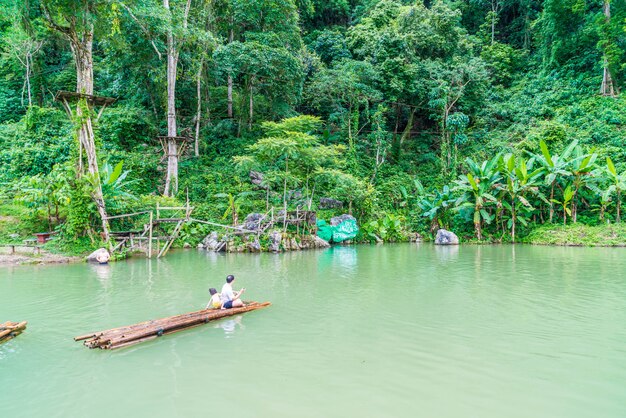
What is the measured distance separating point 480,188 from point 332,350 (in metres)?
16.3

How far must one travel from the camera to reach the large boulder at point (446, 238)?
64.6 ft

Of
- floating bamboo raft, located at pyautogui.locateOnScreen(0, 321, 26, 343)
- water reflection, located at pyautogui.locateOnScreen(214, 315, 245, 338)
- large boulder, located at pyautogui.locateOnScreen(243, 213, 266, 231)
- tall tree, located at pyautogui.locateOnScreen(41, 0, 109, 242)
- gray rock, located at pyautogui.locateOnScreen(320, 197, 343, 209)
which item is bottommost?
water reflection, located at pyautogui.locateOnScreen(214, 315, 245, 338)

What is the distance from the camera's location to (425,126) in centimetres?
2995

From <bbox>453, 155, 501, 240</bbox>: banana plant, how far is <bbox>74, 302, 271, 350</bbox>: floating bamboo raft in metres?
15.8

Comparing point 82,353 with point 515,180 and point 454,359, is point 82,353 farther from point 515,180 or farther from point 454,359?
point 515,180

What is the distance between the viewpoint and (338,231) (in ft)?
64.3

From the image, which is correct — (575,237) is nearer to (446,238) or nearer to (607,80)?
(446,238)

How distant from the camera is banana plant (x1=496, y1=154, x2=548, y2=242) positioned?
18.7m

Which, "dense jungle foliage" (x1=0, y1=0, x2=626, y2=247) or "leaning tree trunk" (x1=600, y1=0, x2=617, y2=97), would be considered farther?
"leaning tree trunk" (x1=600, y1=0, x2=617, y2=97)

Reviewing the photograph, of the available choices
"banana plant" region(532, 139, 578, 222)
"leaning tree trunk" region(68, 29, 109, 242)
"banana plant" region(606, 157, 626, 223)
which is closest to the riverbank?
"leaning tree trunk" region(68, 29, 109, 242)

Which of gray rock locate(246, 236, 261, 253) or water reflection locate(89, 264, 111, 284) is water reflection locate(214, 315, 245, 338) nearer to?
water reflection locate(89, 264, 111, 284)

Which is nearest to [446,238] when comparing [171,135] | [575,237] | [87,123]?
[575,237]

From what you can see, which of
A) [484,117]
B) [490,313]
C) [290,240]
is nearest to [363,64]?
[484,117]

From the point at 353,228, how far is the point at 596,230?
35.4 feet
